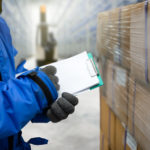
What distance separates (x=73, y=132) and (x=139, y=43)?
1.14 metres

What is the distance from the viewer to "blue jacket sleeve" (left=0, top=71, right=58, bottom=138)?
2.19 feet

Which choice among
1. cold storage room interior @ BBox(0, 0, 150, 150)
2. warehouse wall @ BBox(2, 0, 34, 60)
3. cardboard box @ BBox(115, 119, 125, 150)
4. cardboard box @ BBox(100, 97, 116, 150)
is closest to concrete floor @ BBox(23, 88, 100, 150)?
cold storage room interior @ BBox(0, 0, 150, 150)

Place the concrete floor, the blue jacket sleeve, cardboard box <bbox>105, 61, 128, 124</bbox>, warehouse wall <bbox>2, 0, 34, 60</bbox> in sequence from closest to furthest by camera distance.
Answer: the blue jacket sleeve, cardboard box <bbox>105, 61, 128, 124</bbox>, the concrete floor, warehouse wall <bbox>2, 0, 34, 60</bbox>

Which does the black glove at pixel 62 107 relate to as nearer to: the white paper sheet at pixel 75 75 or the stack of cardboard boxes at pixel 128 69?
the white paper sheet at pixel 75 75

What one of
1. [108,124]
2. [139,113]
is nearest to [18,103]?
[139,113]

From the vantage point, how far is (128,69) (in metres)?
0.94

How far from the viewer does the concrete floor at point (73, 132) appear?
1525 millimetres

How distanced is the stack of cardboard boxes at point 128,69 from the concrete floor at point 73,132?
0.30 meters

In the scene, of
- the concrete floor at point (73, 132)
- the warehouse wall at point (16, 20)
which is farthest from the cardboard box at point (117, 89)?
the warehouse wall at point (16, 20)

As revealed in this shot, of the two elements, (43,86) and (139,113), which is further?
(139,113)

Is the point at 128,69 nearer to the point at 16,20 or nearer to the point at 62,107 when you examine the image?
the point at 62,107

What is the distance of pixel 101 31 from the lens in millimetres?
1348

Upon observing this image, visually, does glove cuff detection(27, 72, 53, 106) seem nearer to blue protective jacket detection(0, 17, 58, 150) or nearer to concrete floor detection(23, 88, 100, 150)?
blue protective jacket detection(0, 17, 58, 150)

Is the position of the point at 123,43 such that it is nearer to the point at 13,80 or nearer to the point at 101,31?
the point at 101,31
